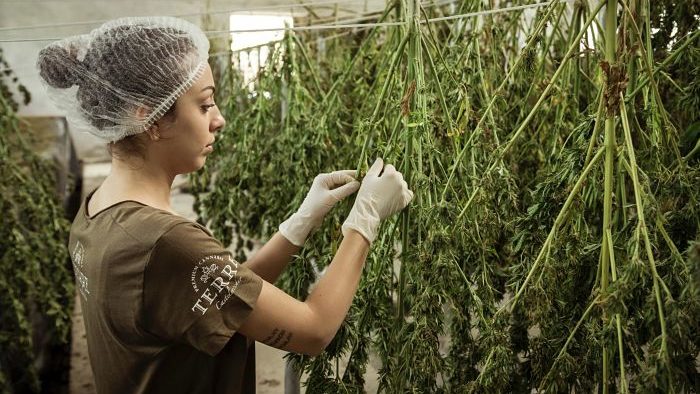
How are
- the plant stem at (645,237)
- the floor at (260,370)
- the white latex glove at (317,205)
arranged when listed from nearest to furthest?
the plant stem at (645,237) → the white latex glove at (317,205) → the floor at (260,370)

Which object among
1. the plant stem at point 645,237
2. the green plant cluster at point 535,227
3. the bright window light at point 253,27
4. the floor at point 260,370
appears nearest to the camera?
the plant stem at point 645,237

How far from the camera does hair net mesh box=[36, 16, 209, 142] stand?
4.94 feet

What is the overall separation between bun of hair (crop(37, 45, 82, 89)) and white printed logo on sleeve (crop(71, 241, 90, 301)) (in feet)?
1.16

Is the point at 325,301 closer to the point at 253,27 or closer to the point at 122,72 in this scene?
the point at 122,72

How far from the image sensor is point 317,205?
180 cm

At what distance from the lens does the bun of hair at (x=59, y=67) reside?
1.51 metres

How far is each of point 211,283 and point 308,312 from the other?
21cm

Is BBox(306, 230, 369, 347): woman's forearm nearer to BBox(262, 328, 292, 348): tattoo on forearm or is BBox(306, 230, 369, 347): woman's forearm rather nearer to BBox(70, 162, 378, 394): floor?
BBox(262, 328, 292, 348): tattoo on forearm

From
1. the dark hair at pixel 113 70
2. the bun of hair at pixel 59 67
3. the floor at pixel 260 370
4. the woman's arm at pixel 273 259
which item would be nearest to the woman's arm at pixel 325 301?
the woman's arm at pixel 273 259

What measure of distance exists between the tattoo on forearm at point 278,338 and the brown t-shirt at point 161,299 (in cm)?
7

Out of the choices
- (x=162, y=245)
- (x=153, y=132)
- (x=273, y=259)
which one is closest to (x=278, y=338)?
(x=162, y=245)

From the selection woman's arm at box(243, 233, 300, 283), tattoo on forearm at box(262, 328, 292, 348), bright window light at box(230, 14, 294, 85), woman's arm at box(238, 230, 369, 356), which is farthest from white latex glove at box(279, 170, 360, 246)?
bright window light at box(230, 14, 294, 85)

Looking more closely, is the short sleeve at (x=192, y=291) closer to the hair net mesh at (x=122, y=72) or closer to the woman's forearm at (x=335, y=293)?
the woman's forearm at (x=335, y=293)

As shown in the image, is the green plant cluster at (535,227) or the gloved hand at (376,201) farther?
the gloved hand at (376,201)
